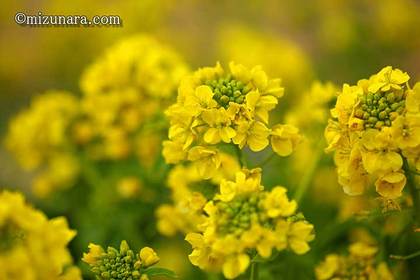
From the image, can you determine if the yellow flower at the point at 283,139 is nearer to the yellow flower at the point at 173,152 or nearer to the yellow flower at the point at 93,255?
the yellow flower at the point at 173,152

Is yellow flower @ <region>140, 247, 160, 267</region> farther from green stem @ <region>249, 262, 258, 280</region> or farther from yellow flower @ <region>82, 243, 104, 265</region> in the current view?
green stem @ <region>249, 262, 258, 280</region>

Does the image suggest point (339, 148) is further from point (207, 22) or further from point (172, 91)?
point (207, 22)

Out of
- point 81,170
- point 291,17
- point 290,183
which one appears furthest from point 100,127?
point 291,17

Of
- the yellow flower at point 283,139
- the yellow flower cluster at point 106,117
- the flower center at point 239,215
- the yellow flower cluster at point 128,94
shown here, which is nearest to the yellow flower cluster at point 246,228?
the flower center at point 239,215

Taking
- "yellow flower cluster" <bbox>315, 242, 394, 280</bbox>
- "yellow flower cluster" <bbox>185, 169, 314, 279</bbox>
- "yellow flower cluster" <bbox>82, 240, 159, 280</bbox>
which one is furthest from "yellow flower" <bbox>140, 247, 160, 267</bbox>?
"yellow flower cluster" <bbox>315, 242, 394, 280</bbox>

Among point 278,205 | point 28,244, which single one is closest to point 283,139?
point 278,205
